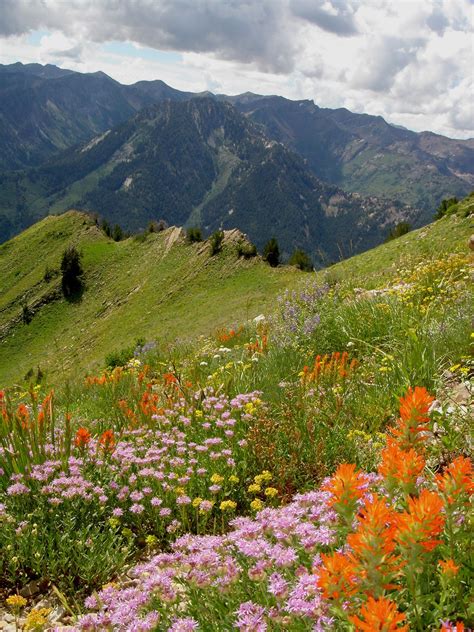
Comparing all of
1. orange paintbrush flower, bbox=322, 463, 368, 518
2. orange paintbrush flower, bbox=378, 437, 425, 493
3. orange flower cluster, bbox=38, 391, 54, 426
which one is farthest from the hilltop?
Result: orange paintbrush flower, bbox=322, 463, 368, 518

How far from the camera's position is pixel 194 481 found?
13.6 feet

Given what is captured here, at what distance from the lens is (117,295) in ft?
161

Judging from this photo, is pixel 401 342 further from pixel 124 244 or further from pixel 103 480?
pixel 124 244

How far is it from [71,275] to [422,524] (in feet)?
189

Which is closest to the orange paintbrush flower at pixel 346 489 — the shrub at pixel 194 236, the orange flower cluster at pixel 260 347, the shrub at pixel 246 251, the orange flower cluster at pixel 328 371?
the orange flower cluster at pixel 328 371

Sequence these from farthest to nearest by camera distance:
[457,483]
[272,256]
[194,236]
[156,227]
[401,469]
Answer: [156,227], [194,236], [272,256], [401,469], [457,483]

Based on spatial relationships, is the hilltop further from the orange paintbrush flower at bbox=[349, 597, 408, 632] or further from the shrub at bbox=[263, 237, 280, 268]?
the orange paintbrush flower at bbox=[349, 597, 408, 632]

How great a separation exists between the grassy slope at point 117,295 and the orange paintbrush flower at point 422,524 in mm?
22981

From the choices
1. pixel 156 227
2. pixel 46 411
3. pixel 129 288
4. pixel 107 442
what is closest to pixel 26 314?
pixel 129 288

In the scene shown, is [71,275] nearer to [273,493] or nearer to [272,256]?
Answer: [272,256]

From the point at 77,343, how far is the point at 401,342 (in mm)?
39708

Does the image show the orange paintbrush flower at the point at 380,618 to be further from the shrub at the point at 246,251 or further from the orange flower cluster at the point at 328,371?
the shrub at the point at 246,251

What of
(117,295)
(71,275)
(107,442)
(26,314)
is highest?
(107,442)

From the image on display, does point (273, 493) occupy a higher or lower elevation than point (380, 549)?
lower
